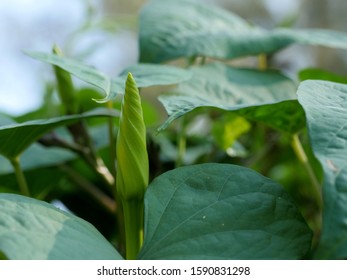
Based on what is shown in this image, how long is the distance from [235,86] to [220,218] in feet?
0.72

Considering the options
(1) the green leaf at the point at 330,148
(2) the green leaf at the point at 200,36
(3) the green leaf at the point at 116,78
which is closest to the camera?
(1) the green leaf at the point at 330,148

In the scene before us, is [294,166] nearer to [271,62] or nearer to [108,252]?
[271,62]

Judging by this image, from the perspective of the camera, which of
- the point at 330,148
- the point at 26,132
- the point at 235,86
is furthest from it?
the point at 235,86

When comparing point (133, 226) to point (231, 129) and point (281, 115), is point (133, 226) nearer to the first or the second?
point (281, 115)

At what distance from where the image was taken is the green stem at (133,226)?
301 mm

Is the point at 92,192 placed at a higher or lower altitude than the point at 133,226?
lower

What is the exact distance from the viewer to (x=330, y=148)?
0.24 meters

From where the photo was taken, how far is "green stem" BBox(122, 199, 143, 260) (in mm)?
301

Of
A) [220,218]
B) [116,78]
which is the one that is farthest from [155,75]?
[220,218]

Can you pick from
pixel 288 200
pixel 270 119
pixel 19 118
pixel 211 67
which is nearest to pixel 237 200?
pixel 288 200

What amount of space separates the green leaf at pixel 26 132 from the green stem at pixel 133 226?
8 centimetres

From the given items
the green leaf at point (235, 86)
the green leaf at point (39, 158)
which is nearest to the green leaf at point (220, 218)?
the green leaf at point (235, 86)

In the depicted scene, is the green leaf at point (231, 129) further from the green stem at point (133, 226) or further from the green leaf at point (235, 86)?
the green stem at point (133, 226)

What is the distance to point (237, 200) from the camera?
0.28 m
